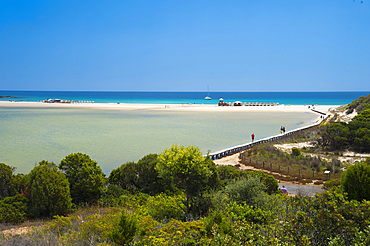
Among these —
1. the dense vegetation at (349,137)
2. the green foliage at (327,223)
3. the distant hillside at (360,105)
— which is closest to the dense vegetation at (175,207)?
the green foliage at (327,223)

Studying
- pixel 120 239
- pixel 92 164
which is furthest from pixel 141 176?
pixel 120 239

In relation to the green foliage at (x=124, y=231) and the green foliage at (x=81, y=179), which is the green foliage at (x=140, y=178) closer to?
the green foliage at (x=81, y=179)

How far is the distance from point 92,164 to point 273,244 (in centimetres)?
948

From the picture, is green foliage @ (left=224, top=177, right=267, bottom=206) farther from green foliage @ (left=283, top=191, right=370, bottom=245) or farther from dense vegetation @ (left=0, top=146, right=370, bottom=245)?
green foliage @ (left=283, top=191, right=370, bottom=245)

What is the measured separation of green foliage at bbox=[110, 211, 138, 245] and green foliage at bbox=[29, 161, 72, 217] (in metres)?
4.83

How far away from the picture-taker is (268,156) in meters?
24.7

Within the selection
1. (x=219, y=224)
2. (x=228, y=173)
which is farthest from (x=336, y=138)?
(x=219, y=224)

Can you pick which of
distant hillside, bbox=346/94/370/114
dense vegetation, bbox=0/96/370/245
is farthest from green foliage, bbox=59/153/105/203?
distant hillside, bbox=346/94/370/114

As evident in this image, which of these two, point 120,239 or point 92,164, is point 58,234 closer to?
point 120,239

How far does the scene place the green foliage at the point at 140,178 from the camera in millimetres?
13281

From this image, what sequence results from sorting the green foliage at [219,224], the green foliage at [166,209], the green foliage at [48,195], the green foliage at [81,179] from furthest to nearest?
the green foliage at [81,179]
the green foliage at [48,195]
the green foliage at [166,209]
the green foliage at [219,224]

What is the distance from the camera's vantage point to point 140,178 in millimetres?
13578

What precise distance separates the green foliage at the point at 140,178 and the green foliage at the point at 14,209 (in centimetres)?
426

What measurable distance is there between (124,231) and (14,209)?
5.69 meters
